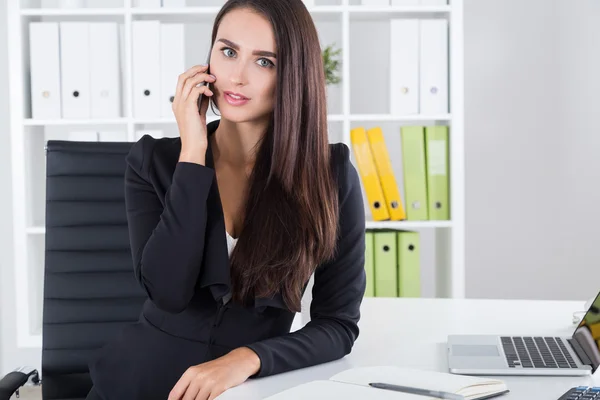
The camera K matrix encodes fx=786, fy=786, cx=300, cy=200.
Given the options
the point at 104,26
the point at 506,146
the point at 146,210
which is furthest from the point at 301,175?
the point at 506,146

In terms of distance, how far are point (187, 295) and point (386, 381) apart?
0.44 metres

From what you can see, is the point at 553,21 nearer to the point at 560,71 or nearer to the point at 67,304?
the point at 560,71

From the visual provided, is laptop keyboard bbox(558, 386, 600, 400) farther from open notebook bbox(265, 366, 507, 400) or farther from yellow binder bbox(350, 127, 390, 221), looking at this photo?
yellow binder bbox(350, 127, 390, 221)

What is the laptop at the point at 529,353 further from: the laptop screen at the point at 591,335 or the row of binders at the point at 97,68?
the row of binders at the point at 97,68

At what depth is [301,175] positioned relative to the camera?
149 cm

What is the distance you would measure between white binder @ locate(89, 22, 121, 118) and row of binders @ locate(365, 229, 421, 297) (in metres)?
1.14

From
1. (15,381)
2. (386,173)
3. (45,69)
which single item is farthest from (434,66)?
(15,381)

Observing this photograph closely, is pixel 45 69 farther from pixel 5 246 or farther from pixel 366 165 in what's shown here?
pixel 366 165

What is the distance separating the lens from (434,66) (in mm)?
3080

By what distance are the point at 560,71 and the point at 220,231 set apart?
→ 10.1ft

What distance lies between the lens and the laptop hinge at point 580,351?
1179 millimetres

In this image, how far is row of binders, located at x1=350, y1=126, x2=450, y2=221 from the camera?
3076 millimetres

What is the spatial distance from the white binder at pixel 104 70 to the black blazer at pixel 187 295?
1698 millimetres

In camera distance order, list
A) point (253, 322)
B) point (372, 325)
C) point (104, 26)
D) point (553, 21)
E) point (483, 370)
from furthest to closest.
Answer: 1. point (553, 21)
2. point (104, 26)
3. point (372, 325)
4. point (253, 322)
5. point (483, 370)
